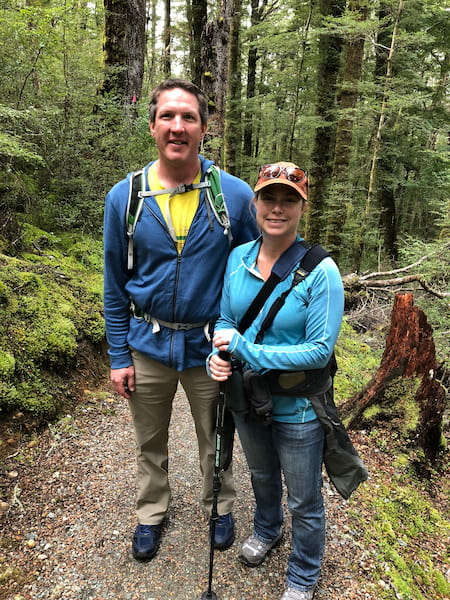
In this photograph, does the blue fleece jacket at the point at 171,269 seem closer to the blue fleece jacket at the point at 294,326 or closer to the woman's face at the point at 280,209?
the blue fleece jacket at the point at 294,326

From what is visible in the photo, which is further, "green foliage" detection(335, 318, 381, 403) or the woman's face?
"green foliage" detection(335, 318, 381, 403)

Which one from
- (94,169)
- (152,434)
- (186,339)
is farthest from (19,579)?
(94,169)

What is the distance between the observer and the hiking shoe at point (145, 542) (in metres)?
2.62

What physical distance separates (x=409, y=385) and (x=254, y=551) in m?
2.54

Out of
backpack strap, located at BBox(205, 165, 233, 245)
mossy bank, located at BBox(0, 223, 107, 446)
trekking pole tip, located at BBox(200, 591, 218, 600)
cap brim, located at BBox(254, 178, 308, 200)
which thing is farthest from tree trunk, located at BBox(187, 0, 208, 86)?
trekking pole tip, located at BBox(200, 591, 218, 600)

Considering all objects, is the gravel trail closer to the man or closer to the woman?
the man

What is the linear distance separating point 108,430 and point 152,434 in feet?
5.14

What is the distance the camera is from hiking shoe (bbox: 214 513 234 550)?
8.95ft

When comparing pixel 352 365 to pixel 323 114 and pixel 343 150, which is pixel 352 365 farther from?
pixel 323 114

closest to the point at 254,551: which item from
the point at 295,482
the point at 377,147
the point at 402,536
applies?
the point at 295,482

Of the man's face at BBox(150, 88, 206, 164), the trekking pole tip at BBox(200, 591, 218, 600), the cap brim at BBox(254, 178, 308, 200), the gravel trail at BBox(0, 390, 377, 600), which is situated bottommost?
the gravel trail at BBox(0, 390, 377, 600)

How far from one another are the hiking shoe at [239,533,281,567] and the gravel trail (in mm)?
52

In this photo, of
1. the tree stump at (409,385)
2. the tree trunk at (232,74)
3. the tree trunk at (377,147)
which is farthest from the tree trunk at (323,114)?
the tree stump at (409,385)

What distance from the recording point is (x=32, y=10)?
17.3ft
